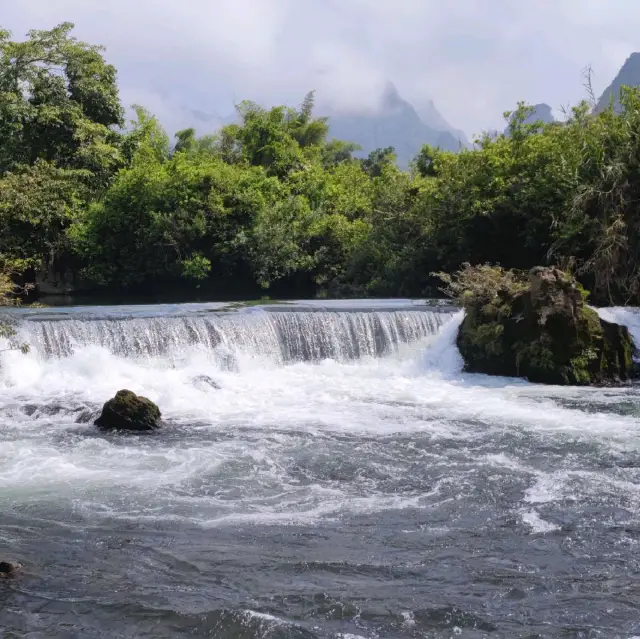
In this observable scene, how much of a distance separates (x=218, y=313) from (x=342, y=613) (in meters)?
11.0

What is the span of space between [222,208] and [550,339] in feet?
48.1

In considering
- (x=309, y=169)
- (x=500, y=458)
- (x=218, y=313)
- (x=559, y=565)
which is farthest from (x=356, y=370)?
(x=309, y=169)

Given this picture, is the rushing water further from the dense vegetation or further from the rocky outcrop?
the dense vegetation

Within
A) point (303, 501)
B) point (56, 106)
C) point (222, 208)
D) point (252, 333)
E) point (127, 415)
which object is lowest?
point (303, 501)

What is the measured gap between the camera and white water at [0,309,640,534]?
704 cm

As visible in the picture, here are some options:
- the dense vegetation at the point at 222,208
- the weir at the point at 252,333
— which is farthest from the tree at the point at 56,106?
the weir at the point at 252,333

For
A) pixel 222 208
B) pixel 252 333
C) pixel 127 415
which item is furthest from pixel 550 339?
pixel 222 208

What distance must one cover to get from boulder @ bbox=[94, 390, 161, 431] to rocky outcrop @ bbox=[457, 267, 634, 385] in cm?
698

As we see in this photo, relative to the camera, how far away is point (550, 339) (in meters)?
13.7

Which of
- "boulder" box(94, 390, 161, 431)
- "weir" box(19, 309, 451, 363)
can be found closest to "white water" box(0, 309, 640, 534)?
"weir" box(19, 309, 451, 363)

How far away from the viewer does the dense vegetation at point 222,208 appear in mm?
21719

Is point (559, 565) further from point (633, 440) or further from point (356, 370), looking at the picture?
point (356, 370)

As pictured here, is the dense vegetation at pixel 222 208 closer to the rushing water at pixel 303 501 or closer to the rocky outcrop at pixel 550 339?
the rocky outcrop at pixel 550 339

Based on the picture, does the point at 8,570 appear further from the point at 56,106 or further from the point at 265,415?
the point at 56,106
